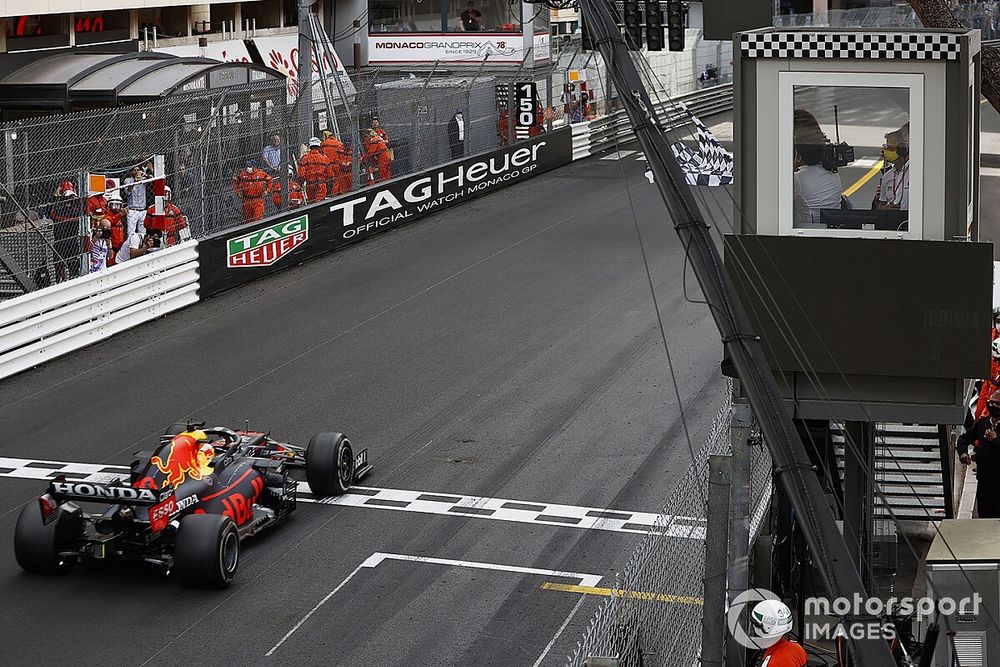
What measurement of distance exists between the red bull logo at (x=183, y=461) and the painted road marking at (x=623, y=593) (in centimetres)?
285

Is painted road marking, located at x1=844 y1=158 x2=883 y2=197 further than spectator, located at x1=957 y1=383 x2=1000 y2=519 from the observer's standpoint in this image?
No

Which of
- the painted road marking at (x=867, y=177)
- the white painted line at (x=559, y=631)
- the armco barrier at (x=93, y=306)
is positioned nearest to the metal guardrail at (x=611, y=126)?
the armco barrier at (x=93, y=306)

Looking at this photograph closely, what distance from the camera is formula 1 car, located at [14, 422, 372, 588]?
9953 mm

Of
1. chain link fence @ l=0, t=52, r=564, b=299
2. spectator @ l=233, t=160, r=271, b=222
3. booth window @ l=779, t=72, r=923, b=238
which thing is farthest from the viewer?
spectator @ l=233, t=160, r=271, b=222

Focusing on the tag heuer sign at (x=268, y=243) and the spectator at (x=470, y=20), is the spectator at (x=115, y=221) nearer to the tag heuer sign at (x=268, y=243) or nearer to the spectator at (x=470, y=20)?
the tag heuer sign at (x=268, y=243)

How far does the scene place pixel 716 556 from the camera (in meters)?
6.31

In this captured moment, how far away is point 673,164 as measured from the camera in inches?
200

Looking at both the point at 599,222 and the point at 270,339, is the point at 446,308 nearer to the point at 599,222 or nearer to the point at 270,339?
the point at 270,339

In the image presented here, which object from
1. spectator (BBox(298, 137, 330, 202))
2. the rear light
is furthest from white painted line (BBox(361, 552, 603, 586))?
spectator (BBox(298, 137, 330, 202))

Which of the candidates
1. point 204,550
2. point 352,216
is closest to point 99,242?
point 352,216

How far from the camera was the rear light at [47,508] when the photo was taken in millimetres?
10047

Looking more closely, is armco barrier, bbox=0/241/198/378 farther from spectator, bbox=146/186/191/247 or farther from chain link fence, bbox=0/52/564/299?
chain link fence, bbox=0/52/564/299

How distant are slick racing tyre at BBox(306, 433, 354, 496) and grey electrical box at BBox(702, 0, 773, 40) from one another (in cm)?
456

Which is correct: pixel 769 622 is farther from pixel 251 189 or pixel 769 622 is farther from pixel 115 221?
pixel 251 189
